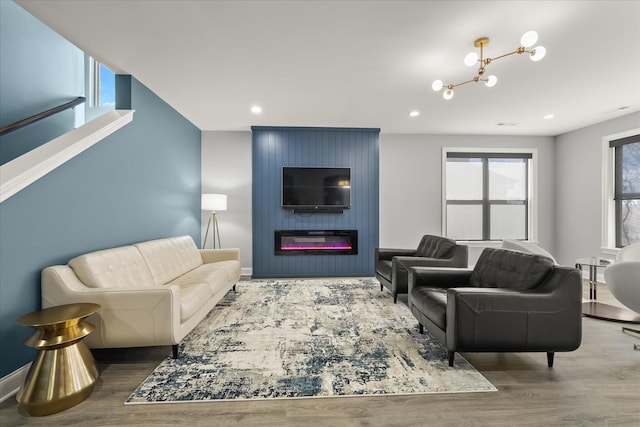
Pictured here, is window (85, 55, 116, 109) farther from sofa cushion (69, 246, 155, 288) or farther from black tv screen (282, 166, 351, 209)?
→ black tv screen (282, 166, 351, 209)

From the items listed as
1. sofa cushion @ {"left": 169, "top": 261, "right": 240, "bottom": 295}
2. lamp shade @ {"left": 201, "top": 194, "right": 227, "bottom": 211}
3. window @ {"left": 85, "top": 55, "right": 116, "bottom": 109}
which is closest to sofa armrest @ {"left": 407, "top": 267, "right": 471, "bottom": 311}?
sofa cushion @ {"left": 169, "top": 261, "right": 240, "bottom": 295}

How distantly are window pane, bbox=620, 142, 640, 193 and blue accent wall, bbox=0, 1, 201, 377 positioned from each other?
6.85 m

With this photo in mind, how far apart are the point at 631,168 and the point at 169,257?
672cm

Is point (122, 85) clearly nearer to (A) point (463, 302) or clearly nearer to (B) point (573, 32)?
(A) point (463, 302)

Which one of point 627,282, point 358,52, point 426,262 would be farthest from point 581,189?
point 358,52

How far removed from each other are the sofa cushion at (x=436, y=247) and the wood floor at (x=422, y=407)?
5.79ft

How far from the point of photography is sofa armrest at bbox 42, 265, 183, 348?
214 centimetres

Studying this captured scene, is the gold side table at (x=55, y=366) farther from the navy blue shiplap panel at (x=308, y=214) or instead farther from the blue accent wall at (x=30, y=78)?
the navy blue shiplap panel at (x=308, y=214)

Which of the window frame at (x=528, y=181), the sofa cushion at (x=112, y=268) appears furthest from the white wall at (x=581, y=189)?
the sofa cushion at (x=112, y=268)

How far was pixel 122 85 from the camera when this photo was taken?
328cm

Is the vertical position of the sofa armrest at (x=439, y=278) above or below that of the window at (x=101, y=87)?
below

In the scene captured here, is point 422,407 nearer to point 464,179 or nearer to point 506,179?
point 464,179

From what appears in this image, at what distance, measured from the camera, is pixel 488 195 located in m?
6.02

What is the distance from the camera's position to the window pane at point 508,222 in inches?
237
